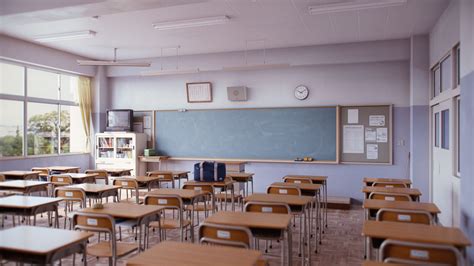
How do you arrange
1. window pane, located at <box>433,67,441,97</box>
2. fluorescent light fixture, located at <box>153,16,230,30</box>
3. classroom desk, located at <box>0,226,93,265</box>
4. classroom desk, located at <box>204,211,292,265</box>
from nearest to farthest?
classroom desk, located at <box>0,226,93,265</box>, classroom desk, located at <box>204,211,292,265</box>, fluorescent light fixture, located at <box>153,16,230,30</box>, window pane, located at <box>433,67,441,97</box>

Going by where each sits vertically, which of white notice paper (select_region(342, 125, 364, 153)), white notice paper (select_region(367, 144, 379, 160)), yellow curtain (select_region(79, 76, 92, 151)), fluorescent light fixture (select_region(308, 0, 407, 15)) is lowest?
white notice paper (select_region(367, 144, 379, 160))

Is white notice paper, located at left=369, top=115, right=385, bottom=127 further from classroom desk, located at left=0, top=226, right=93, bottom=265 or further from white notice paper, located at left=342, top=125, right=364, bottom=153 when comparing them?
classroom desk, located at left=0, top=226, right=93, bottom=265

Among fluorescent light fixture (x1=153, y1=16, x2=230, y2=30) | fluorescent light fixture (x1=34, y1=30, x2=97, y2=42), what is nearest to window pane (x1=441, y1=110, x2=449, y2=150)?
fluorescent light fixture (x1=153, y1=16, x2=230, y2=30)

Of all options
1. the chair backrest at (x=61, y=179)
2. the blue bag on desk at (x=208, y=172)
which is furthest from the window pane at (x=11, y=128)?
the blue bag on desk at (x=208, y=172)

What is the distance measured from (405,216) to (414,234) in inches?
22.0

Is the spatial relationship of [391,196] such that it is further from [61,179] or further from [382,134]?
[61,179]

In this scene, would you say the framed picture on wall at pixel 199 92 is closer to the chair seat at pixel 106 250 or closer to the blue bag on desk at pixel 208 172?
the blue bag on desk at pixel 208 172

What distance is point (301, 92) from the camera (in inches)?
306

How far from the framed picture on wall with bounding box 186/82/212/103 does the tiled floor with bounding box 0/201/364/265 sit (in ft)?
12.9

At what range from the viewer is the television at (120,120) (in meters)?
8.86

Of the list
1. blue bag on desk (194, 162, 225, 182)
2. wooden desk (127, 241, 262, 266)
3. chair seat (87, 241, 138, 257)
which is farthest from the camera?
blue bag on desk (194, 162, 225, 182)

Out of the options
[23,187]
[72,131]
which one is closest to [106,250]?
[23,187]

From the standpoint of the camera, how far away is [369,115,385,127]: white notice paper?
7215mm

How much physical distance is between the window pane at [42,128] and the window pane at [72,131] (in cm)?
22
